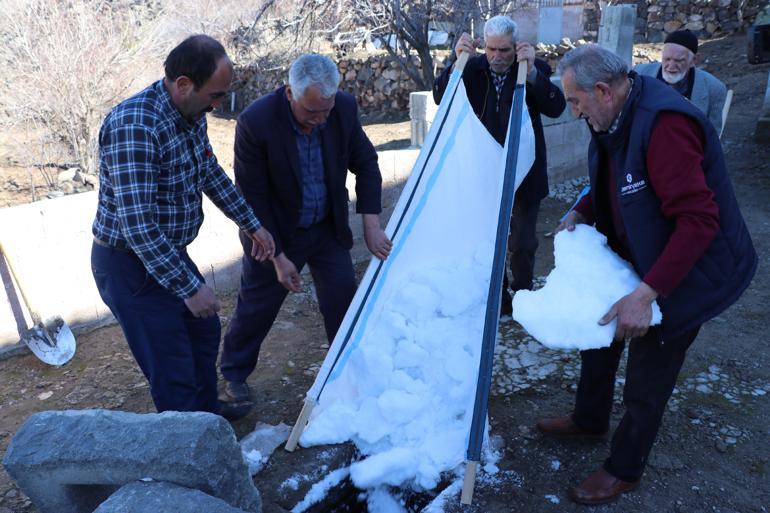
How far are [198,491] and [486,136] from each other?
7.07ft

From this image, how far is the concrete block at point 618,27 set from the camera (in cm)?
678

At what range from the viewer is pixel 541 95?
3.14 meters

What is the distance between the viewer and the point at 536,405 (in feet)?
9.25

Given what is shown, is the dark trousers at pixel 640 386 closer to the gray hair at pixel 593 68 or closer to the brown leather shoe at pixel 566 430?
the brown leather shoe at pixel 566 430

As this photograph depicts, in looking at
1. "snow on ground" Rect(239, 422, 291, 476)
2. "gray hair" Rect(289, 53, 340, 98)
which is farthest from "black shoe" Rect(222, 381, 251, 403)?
"gray hair" Rect(289, 53, 340, 98)

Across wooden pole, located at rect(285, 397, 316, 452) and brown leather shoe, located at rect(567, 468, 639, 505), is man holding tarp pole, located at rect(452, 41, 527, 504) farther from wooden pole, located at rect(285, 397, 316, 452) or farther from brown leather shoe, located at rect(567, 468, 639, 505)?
wooden pole, located at rect(285, 397, 316, 452)

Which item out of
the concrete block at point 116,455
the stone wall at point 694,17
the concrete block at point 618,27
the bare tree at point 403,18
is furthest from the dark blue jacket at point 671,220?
the stone wall at point 694,17

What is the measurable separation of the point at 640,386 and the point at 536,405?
2.76ft

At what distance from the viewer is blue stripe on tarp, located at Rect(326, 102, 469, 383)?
2.54 metres

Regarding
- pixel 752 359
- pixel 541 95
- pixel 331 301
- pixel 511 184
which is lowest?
pixel 752 359

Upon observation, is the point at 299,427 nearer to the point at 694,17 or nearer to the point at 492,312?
the point at 492,312

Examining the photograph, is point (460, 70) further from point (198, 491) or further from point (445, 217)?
point (198, 491)

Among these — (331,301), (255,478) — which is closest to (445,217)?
(331,301)

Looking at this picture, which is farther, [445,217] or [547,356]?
[547,356]
